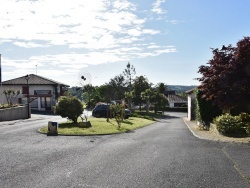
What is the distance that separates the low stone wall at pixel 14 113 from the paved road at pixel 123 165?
57.3ft

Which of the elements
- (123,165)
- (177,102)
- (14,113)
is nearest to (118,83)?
(177,102)

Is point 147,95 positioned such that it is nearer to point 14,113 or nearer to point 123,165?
point 14,113

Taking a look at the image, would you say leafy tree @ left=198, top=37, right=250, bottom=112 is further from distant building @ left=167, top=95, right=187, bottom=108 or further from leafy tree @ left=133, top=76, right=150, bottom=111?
distant building @ left=167, top=95, right=187, bottom=108

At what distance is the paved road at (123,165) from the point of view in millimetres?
8266

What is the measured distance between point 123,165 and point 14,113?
26.6m

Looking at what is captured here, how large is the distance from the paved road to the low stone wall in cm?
1747

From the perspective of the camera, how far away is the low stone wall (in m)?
31.2

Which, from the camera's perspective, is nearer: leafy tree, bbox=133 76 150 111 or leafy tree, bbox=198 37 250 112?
leafy tree, bbox=198 37 250 112

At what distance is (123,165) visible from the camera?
33.6 ft

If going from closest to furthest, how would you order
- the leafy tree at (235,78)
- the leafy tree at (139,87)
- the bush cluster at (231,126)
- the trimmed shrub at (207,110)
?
the leafy tree at (235,78)
the bush cluster at (231,126)
the trimmed shrub at (207,110)
the leafy tree at (139,87)

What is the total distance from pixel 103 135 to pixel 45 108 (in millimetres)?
41303

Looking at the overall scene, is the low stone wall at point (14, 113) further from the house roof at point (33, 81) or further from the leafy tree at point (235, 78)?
the leafy tree at point (235, 78)

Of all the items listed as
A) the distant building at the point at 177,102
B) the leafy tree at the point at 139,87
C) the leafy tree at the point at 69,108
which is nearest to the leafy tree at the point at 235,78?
the leafy tree at the point at 69,108

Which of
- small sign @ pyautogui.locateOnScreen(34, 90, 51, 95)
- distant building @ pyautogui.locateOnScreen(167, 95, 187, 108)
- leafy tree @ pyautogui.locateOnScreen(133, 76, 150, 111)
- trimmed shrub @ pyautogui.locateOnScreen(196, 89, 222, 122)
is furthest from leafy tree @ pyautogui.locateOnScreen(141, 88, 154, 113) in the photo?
trimmed shrub @ pyautogui.locateOnScreen(196, 89, 222, 122)
